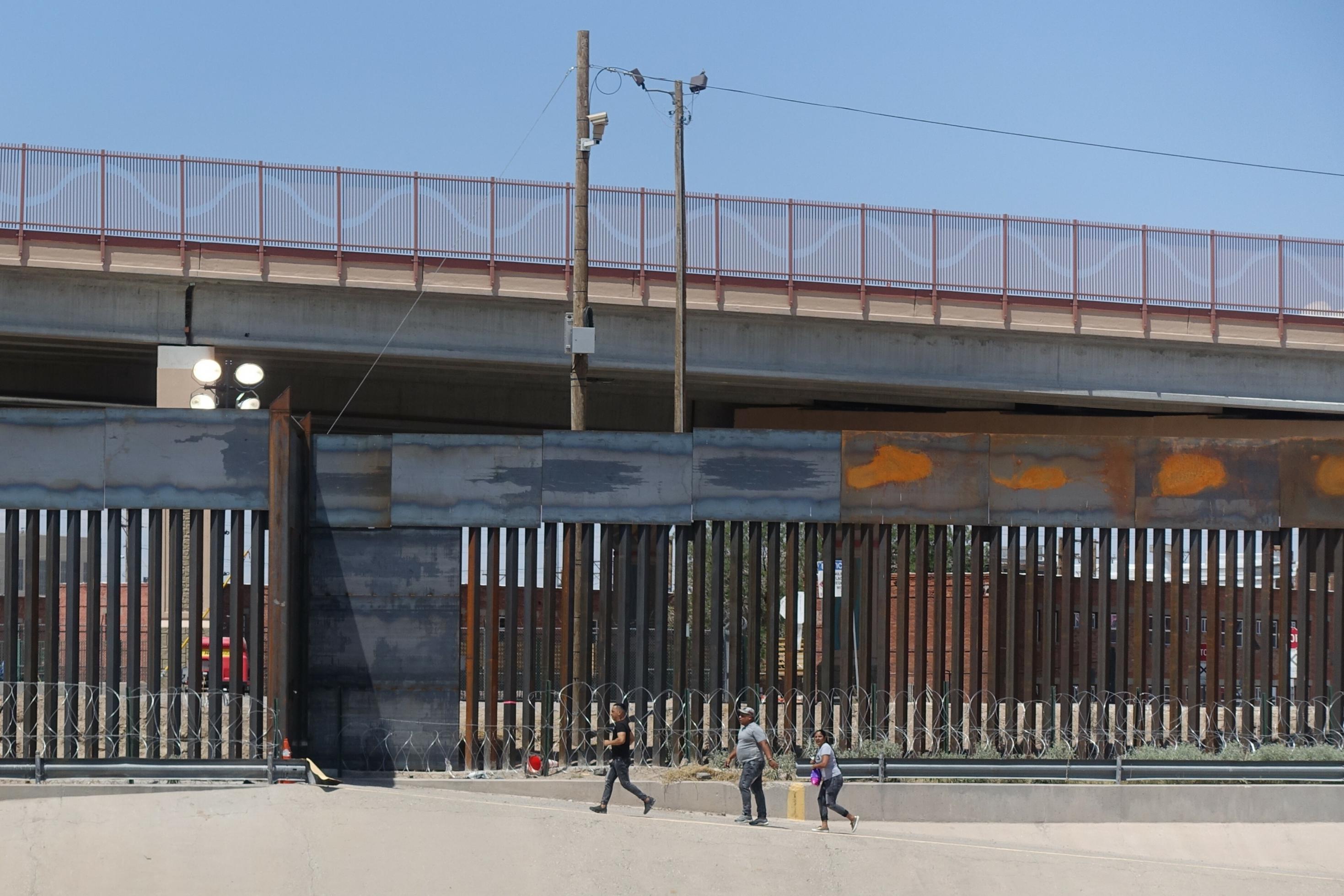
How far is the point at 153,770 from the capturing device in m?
15.2

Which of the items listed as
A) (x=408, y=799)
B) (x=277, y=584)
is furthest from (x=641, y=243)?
(x=408, y=799)

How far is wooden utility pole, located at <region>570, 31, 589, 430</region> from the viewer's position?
2255 centimetres

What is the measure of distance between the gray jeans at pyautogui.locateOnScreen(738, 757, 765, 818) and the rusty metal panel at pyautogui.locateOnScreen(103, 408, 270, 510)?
6.49 m

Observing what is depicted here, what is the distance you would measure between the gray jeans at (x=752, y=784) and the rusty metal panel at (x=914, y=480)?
3.99m

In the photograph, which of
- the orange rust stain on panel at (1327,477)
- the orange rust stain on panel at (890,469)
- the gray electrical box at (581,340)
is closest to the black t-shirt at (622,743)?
the orange rust stain on panel at (890,469)

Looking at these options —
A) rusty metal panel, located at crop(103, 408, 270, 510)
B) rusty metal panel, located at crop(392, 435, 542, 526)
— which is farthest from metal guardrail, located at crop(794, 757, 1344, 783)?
rusty metal panel, located at crop(103, 408, 270, 510)

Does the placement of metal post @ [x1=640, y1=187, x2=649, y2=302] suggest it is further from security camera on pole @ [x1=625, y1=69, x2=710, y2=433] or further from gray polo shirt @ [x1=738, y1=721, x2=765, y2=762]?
gray polo shirt @ [x1=738, y1=721, x2=765, y2=762]

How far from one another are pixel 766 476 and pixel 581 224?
6.83 m

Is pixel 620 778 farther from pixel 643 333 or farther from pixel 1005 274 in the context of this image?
pixel 1005 274

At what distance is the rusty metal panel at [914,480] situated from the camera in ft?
61.0

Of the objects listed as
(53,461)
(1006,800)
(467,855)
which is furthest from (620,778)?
(53,461)

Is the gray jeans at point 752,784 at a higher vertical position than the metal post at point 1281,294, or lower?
lower

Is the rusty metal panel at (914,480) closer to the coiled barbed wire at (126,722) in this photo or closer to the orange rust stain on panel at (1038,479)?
the orange rust stain on panel at (1038,479)

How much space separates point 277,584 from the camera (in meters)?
16.7
